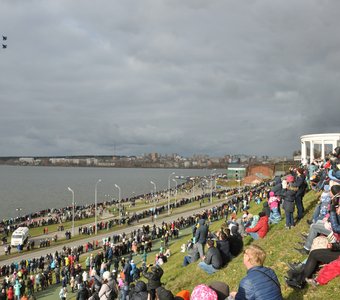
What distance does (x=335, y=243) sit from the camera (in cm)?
706

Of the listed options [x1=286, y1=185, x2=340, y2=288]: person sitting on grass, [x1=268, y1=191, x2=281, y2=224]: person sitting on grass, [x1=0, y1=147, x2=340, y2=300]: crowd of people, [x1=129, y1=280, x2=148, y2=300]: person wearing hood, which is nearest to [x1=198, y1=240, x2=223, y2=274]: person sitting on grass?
[x1=0, y1=147, x2=340, y2=300]: crowd of people

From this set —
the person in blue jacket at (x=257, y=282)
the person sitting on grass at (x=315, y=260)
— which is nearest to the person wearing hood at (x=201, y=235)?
the person sitting on grass at (x=315, y=260)

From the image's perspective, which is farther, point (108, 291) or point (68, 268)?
point (68, 268)

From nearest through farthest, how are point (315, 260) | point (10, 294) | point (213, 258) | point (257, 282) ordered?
point (257, 282) < point (315, 260) < point (213, 258) < point (10, 294)

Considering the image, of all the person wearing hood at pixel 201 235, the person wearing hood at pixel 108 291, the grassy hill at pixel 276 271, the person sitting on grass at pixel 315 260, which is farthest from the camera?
the person wearing hood at pixel 201 235

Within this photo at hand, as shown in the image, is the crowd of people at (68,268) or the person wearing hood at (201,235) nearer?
the person wearing hood at (201,235)

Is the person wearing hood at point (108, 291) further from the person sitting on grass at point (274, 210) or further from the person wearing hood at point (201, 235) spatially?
the person sitting on grass at point (274, 210)

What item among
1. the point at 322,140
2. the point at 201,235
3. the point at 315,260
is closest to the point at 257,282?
the point at 315,260

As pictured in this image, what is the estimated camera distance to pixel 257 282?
5242mm

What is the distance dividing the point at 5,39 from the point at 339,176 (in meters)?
27.5

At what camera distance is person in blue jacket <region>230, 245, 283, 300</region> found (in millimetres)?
5242

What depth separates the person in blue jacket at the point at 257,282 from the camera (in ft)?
17.2

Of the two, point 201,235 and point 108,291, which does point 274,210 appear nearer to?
point 201,235

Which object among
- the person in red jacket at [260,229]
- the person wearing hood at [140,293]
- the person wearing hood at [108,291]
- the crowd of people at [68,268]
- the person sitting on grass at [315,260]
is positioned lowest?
the crowd of people at [68,268]
